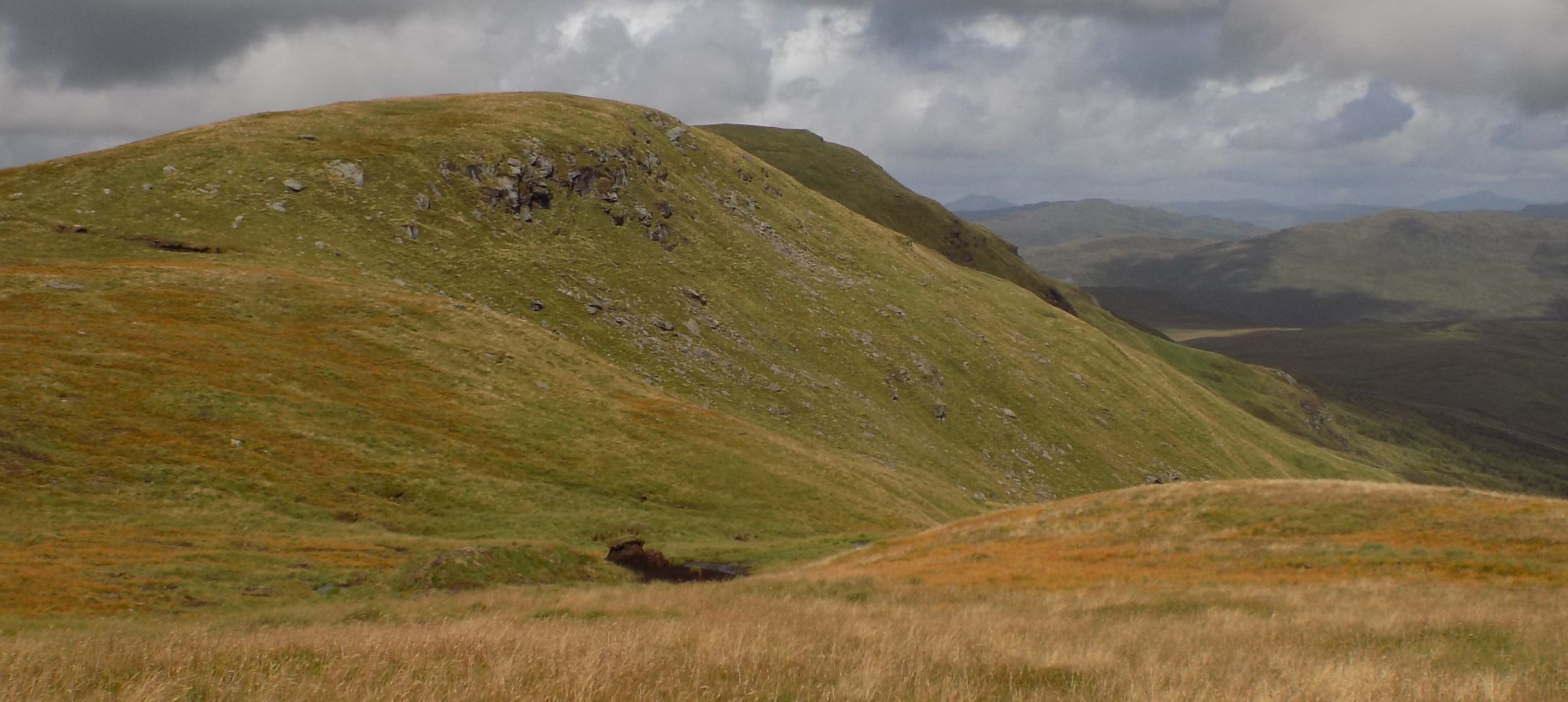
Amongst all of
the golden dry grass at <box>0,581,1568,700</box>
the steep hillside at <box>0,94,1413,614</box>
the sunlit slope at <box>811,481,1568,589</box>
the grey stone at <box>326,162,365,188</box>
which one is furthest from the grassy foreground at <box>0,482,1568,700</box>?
the grey stone at <box>326,162,365,188</box>

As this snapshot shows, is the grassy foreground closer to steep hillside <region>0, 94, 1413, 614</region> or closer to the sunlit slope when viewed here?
the sunlit slope

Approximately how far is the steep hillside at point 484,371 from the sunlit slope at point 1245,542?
39.2 ft

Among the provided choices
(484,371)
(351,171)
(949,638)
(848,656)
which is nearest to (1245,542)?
(949,638)

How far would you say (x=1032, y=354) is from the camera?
120750 mm

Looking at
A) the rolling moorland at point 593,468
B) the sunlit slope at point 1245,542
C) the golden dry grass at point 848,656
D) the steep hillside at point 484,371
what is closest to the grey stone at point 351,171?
the steep hillside at point 484,371

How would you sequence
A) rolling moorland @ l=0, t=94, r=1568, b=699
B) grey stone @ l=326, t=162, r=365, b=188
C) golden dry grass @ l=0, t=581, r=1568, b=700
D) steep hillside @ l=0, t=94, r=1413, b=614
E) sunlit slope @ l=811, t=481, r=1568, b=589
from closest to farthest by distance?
1. golden dry grass @ l=0, t=581, r=1568, b=700
2. rolling moorland @ l=0, t=94, r=1568, b=699
3. sunlit slope @ l=811, t=481, r=1568, b=589
4. steep hillside @ l=0, t=94, r=1413, b=614
5. grey stone @ l=326, t=162, r=365, b=188

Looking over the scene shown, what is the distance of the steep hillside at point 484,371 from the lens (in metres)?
36.1

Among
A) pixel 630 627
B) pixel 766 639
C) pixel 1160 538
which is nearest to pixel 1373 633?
pixel 766 639

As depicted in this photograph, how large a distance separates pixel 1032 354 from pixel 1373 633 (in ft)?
356

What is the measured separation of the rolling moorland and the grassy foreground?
119 millimetres

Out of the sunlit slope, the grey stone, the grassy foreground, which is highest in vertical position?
the grey stone

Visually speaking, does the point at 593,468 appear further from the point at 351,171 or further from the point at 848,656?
the point at 351,171

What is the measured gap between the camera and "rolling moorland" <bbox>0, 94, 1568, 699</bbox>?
11.9m

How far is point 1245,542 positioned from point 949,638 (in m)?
25.0
